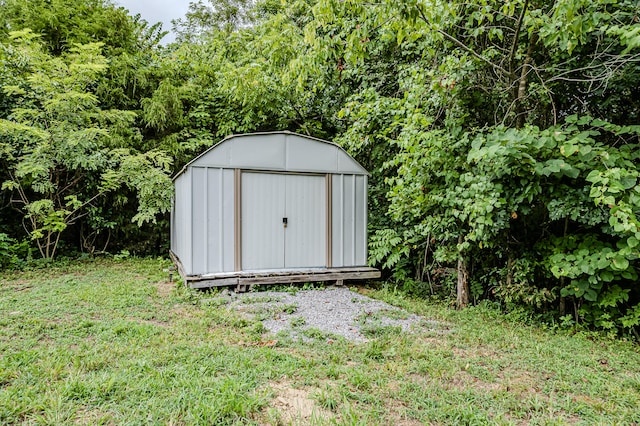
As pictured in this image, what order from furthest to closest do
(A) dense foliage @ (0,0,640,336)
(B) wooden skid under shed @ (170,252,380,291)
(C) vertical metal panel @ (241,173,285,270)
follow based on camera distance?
(C) vertical metal panel @ (241,173,285,270) → (B) wooden skid under shed @ (170,252,380,291) → (A) dense foliage @ (0,0,640,336)

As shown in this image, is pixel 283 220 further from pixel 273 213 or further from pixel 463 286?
pixel 463 286

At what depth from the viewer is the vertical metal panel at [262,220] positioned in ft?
17.2

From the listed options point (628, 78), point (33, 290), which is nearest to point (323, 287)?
point (33, 290)

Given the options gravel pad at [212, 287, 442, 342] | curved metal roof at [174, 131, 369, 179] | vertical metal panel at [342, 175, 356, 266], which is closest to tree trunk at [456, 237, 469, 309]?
gravel pad at [212, 287, 442, 342]

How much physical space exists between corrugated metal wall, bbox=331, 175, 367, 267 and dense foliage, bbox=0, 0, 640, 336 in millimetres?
346

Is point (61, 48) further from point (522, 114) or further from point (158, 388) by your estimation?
point (522, 114)

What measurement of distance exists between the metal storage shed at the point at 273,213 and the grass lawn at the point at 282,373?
1.24 metres

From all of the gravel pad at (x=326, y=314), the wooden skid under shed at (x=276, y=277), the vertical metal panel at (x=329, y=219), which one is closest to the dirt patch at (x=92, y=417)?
the gravel pad at (x=326, y=314)

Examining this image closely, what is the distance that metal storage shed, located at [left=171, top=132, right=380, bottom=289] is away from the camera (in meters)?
4.99

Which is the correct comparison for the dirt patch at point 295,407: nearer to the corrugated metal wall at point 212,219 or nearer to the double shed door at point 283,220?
the corrugated metal wall at point 212,219

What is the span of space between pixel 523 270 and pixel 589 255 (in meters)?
0.73

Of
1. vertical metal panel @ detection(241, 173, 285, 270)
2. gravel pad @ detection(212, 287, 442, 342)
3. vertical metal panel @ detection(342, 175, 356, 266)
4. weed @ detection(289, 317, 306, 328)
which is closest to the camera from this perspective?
gravel pad @ detection(212, 287, 442, 342)

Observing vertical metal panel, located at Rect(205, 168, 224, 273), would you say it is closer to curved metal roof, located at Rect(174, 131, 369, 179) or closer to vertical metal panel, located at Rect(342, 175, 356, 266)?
curved metal roof, located at Rect(174, 131, 369, 179)

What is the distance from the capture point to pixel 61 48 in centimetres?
752
